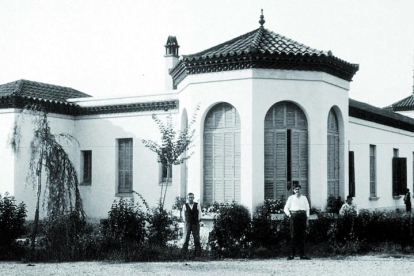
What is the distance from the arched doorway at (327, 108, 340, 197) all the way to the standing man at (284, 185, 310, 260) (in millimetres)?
3844

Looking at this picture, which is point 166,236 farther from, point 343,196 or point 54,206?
point 343,196

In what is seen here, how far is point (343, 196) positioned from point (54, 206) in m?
8.16

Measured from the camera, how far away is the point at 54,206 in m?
13.8

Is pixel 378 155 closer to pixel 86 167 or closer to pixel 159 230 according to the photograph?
pixel 86 167

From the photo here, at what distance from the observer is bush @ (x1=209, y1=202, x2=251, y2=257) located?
13.4 metres

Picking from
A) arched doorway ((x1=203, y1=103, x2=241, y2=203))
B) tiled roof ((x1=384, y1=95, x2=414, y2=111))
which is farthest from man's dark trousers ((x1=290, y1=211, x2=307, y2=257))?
tiled roof ((x1=384, y1=95, x2=414, y2=111))

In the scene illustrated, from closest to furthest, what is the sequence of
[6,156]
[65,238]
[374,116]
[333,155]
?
[65,238] → [333,155] → [6,156] → [374,116]

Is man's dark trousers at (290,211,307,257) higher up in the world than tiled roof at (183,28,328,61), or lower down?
lower down

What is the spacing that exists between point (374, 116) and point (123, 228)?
529 inches

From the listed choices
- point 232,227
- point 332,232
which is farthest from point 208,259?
point 332,232

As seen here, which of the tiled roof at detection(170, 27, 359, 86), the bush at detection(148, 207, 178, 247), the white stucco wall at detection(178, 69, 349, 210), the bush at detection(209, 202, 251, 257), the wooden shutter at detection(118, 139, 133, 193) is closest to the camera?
the bush at detection(209, 202, 251, 257)

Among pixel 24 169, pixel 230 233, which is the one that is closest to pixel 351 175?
pixel 230 233

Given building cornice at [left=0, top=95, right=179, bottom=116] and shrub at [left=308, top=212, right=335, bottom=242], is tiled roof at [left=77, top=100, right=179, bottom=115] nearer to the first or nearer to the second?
building cornice at [left=0, top=95, right=179, bottom=116]

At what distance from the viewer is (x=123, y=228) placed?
13664 mm
